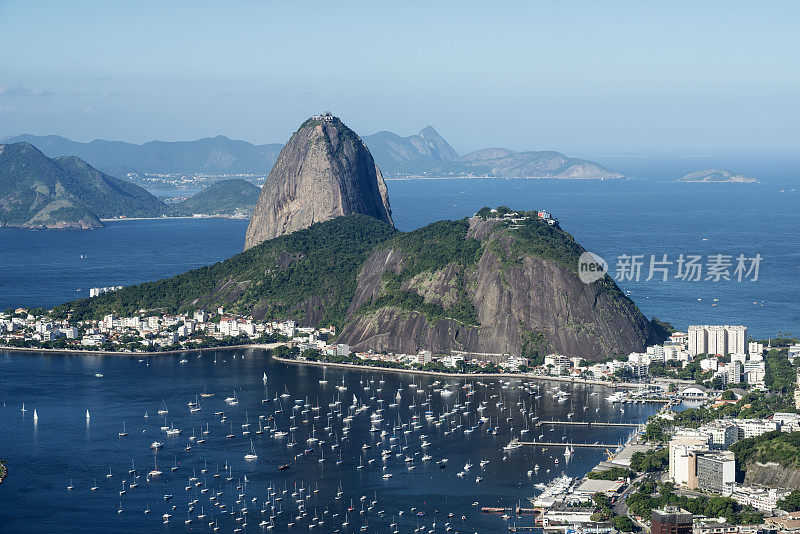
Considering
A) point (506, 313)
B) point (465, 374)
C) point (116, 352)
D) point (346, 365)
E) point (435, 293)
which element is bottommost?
point (465, 374)

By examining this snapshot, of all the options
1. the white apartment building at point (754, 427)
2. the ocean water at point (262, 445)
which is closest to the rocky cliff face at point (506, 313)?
the ocean water at point (262, 445)

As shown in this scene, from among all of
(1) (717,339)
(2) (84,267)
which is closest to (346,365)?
(1) (717,339)

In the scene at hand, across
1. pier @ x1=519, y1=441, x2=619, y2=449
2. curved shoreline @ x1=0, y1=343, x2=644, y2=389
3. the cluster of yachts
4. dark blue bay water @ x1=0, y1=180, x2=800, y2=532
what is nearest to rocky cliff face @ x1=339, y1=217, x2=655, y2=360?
curved shoreline @ x1=0, y1=343, x2=644, y2=389

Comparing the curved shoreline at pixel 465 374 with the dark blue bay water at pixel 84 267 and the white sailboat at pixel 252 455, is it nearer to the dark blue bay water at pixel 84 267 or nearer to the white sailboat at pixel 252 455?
the white sailboat at pixel 252 455

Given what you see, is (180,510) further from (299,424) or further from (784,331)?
(784,331)

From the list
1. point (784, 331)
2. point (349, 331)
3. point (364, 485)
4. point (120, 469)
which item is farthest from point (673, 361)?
point (120, 469)

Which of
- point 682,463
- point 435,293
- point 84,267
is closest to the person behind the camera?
point 682,463

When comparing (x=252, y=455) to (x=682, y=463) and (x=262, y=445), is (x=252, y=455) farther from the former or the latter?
(x=682, y=463)
